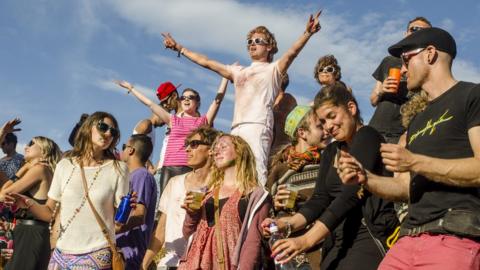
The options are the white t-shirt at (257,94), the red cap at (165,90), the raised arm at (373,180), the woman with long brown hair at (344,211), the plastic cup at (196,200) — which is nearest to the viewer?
the raised arm at (373,180)

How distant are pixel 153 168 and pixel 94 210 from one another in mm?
6417

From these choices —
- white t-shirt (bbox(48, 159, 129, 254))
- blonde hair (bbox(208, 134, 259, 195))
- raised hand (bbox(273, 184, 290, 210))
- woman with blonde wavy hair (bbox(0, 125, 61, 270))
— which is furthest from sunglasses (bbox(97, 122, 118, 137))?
raised hand (bbox(273, 184, 290, 210))

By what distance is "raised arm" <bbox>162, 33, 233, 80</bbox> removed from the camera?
9.53 meters

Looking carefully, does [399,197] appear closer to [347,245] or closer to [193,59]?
[347,245]

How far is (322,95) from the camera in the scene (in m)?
4.99

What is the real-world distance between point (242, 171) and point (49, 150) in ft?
10.7

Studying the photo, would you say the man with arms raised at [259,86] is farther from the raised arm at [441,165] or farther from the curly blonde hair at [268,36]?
the raised arm at [441,165]

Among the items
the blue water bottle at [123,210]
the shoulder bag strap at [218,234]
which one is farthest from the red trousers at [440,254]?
the blue water bottle at [123,210]

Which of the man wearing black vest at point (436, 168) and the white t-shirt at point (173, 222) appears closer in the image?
the man wearing black vest at point (436, 168)

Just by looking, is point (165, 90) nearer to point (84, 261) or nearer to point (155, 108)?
point (155, 108)

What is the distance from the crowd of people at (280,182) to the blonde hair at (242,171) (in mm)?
15

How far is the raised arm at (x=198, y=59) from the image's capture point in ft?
31.3

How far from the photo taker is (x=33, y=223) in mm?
7828

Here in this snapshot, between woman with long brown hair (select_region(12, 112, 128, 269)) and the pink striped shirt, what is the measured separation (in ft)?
10.6
